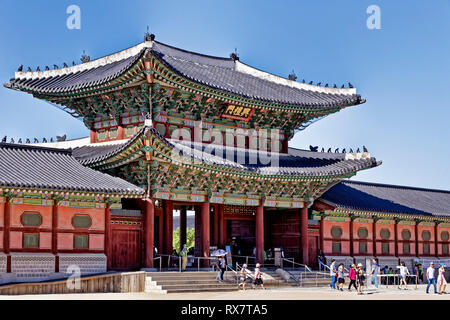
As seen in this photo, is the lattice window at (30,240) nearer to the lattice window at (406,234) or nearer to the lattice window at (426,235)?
the lattice window at (406,234)

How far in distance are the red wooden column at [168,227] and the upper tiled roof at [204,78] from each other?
6.68m

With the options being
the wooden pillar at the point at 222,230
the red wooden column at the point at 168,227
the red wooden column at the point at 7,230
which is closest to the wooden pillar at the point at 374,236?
the wooden pillar at the point at 222,230

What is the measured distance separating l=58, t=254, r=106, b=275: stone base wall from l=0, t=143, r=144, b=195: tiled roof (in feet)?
10.5

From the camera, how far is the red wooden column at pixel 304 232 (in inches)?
1563

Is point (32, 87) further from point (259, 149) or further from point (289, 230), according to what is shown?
point (289, 230)

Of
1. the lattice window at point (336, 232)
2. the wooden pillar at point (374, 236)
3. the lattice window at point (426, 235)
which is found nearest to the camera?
the lattice window at point (336, 232)

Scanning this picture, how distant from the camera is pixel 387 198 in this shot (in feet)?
158

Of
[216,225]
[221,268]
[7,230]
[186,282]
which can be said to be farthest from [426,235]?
[7,230]

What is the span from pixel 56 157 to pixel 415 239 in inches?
989

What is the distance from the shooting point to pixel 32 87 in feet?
121

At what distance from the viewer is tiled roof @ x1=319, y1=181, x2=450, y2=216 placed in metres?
43.1

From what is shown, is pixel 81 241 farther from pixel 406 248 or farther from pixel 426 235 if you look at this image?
pixel 426 235
